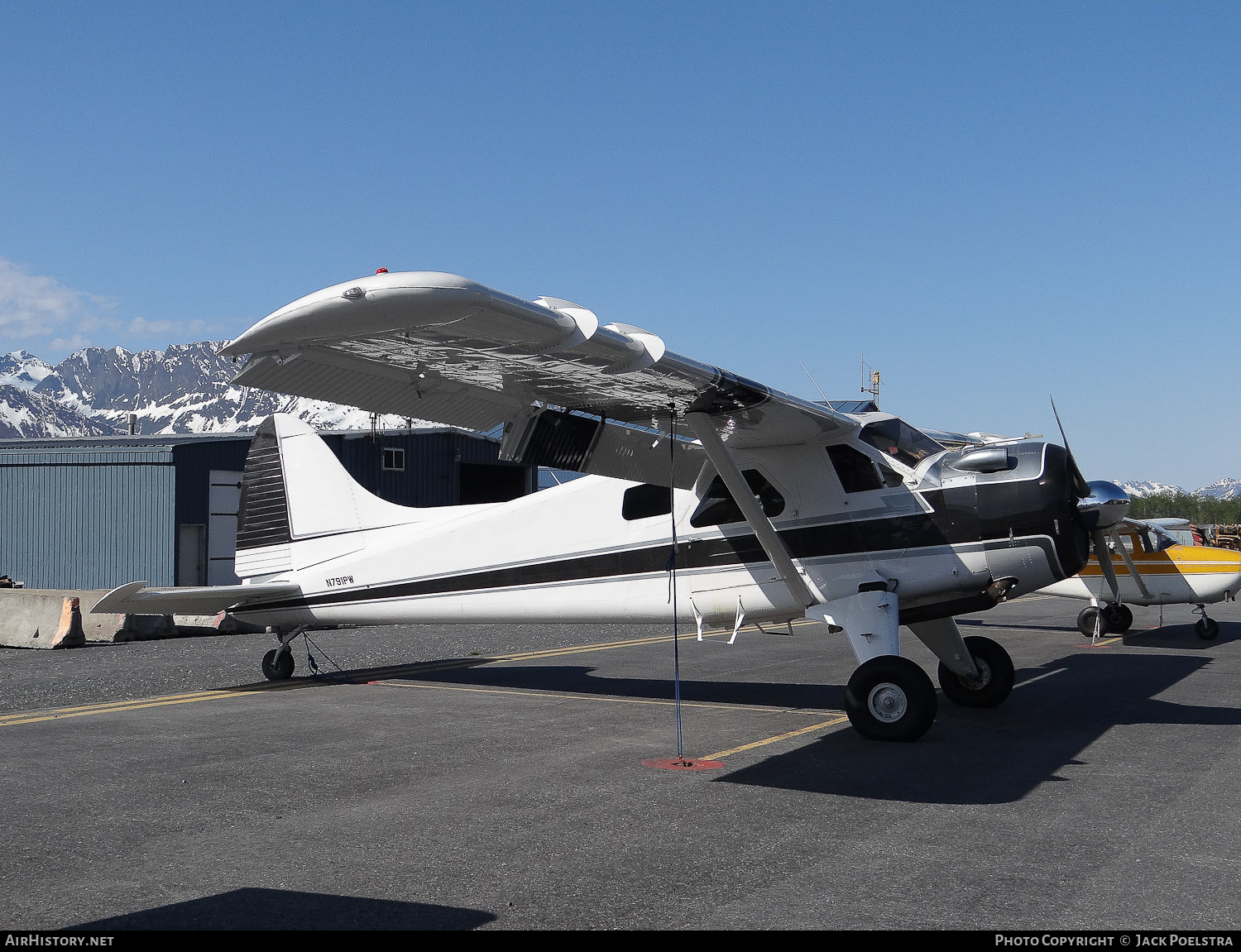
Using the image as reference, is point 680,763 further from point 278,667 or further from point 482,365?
point 278,667

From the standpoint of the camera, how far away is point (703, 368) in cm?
702

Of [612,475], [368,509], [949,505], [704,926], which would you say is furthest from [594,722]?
[704,926]

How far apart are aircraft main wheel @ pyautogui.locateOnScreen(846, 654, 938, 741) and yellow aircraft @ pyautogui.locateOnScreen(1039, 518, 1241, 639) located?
11665mm

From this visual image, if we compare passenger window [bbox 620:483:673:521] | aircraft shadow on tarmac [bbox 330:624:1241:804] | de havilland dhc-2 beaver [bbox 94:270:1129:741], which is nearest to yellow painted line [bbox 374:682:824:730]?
aircraft shadow on tarmac [bbox 330:624:1241:804]

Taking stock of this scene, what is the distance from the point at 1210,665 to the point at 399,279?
1336 centimetres

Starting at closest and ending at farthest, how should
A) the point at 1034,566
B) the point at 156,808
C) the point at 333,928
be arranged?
the point at 333,928
the point at 156,808
the point at 1034,566

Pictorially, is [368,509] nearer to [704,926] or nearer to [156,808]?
[156,808]

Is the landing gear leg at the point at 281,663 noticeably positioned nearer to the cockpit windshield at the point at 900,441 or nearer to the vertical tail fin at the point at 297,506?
the vertical tail fin at the point at 297,506

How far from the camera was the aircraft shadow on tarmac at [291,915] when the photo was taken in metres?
3.94

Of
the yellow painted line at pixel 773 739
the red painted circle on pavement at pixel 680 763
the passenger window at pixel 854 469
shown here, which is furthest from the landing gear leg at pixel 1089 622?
the red painted circle on pavement at pixel 680 763

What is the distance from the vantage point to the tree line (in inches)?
4429

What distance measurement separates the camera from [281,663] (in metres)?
12.2

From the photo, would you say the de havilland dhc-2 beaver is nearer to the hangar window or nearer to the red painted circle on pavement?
the hangar window

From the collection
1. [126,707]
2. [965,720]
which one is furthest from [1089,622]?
[126,707]
